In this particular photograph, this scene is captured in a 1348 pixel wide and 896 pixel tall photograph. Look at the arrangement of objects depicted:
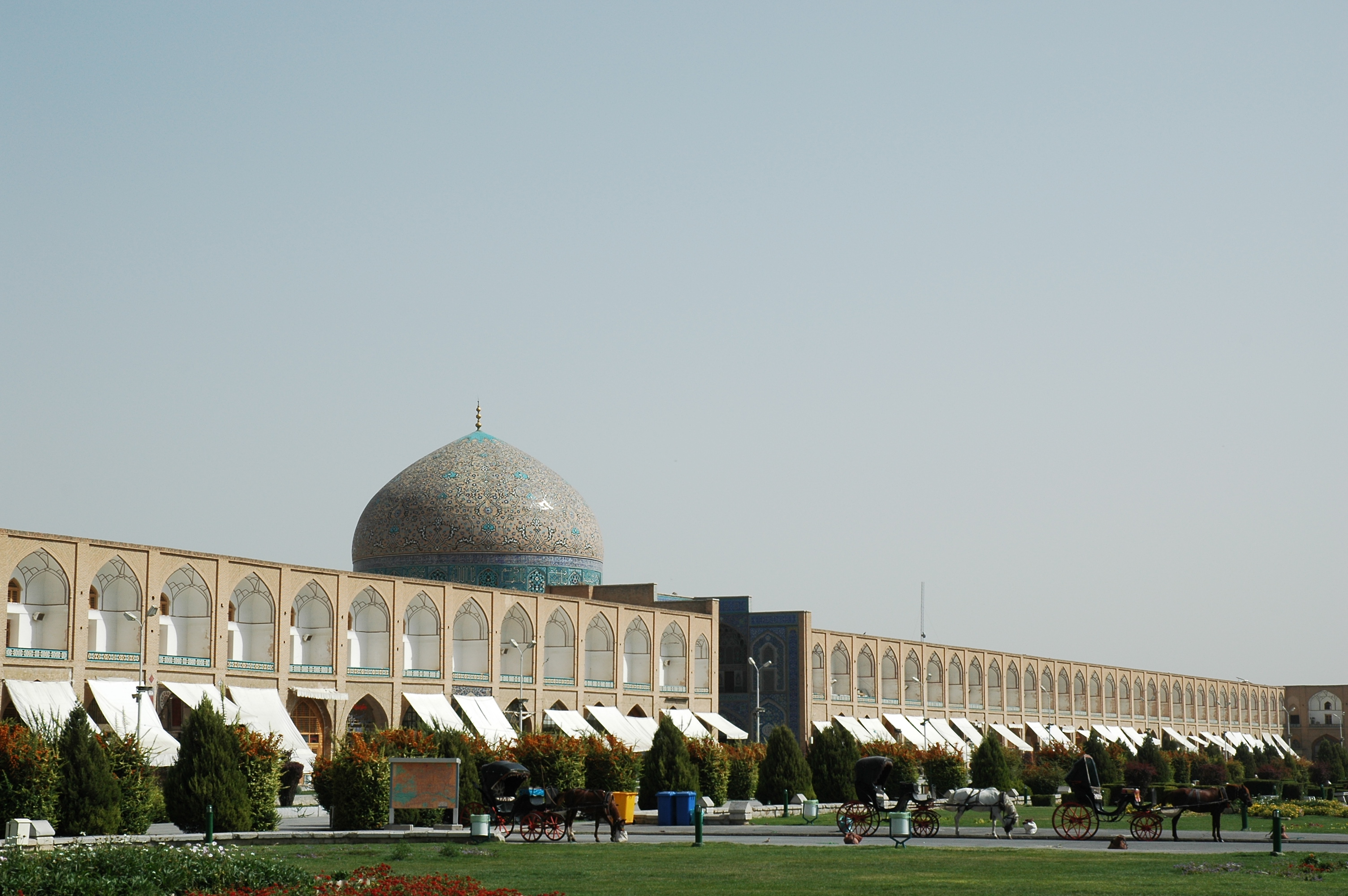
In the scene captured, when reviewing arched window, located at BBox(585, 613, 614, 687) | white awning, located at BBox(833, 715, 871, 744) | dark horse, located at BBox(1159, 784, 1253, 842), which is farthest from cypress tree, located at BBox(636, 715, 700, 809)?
white awning, located at BBox(833, 715, 871, 744)

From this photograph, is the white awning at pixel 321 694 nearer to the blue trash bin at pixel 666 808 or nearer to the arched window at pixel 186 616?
the arched window at pixel 186 616

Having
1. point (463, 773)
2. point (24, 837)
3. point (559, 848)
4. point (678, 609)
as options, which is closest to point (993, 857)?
point (559, 848)

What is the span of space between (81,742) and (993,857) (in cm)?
1196

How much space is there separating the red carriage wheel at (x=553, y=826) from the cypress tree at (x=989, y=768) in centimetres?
2041

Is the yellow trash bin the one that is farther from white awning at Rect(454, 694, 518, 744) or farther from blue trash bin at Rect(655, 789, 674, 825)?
white awning at Rect(454, 694, 518, 744)

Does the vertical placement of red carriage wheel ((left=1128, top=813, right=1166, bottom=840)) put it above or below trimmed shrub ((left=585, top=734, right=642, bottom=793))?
below

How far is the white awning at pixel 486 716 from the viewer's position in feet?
126

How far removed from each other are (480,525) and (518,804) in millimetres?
24530

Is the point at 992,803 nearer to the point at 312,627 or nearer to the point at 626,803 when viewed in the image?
the point at 626,803

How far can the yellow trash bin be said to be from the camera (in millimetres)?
25828

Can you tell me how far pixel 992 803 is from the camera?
2331 centimetres

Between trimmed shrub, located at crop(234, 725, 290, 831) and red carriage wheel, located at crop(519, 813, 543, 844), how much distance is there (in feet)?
13.5

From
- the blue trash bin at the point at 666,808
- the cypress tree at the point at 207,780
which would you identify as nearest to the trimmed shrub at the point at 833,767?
the blue trash bin at the point at 666,808

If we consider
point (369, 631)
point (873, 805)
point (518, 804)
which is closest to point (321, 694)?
point (369, 631)
